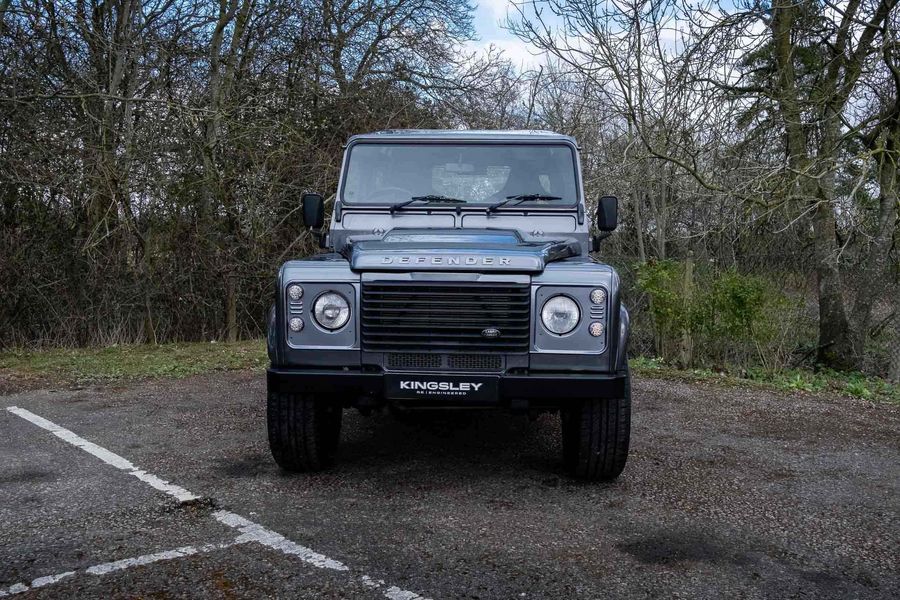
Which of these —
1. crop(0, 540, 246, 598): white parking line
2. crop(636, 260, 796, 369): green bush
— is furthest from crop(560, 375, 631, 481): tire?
crop(636, 260, 796, 369): green bush

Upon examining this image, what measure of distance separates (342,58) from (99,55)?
165 inches

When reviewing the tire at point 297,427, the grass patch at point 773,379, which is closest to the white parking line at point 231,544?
the tire at point 297,427

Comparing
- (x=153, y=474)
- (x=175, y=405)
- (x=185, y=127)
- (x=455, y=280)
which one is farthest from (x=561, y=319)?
(x=185, y=127)

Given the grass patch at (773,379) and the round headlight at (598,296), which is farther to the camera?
the grass patch at (773,379)

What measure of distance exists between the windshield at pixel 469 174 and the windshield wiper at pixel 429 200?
4 centimetres

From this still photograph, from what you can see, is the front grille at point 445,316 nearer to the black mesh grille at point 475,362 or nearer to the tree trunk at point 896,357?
the black mesh grille at point 475,362

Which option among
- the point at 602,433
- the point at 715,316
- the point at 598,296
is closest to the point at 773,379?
the point at 715,316

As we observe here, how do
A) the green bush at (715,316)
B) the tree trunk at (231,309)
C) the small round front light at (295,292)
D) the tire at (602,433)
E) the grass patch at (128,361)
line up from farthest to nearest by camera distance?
the tree trunk at (231,309), the green bush at (715,316), the grass patch at (128,361), the tire at (602,433), the small round front light at (295,292)

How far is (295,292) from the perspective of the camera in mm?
4023

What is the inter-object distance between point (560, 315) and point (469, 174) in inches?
65.2

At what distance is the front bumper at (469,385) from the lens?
3879 millimetres

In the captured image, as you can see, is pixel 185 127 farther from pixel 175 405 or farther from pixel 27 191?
pixel 175 405

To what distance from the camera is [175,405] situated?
683 centimetres

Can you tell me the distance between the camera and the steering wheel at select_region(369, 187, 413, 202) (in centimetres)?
520
